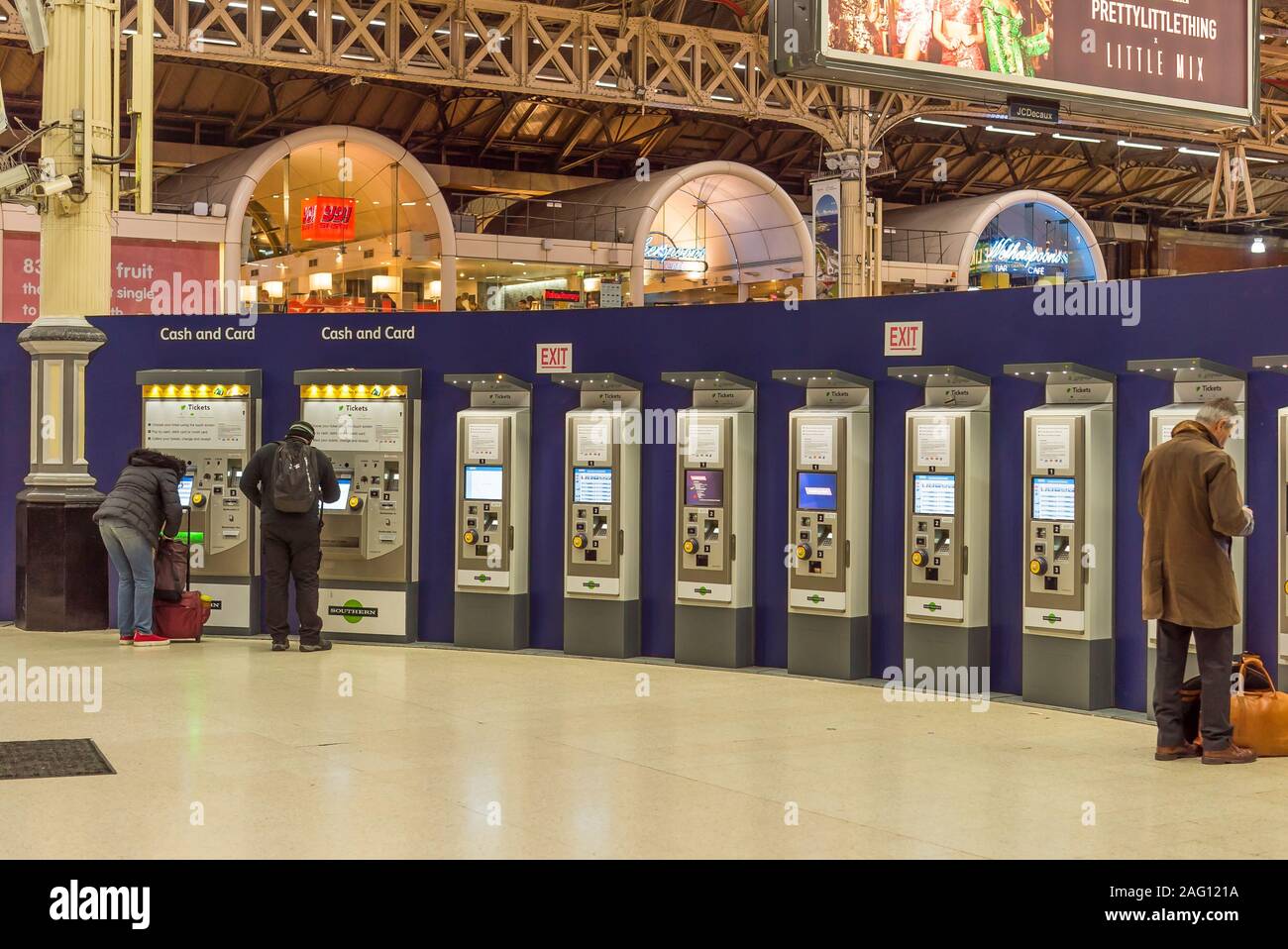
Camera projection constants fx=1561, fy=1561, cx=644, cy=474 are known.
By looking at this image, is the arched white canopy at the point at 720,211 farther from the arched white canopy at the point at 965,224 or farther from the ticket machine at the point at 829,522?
the ticket machine at the point at 829,522

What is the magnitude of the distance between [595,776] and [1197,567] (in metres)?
2.69

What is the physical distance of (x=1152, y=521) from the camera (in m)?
6.81

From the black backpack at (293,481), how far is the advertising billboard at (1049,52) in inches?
191

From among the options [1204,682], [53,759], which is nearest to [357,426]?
[53,759]

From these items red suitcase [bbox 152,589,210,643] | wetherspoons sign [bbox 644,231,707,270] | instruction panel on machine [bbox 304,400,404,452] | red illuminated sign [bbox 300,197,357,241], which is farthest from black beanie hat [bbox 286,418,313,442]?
wetherspoons sign [bbox 644,231,707,270]

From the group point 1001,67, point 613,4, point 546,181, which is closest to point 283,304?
point 613,4

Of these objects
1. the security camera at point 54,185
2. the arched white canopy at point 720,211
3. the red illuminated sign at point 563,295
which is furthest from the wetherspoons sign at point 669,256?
the security camera at point 54,185

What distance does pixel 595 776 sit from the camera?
255 inches

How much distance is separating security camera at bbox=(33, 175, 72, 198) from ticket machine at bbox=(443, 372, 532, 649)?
10.8 ft

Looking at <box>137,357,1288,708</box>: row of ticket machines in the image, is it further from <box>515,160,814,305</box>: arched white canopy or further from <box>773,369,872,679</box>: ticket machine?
<box>515,160,814,305</box>: arched white canopy

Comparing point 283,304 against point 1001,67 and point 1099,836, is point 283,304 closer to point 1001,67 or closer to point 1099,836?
point 1001,67

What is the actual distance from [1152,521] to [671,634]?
410cm

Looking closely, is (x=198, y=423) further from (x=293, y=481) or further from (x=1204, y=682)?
(x=1204, y=682)

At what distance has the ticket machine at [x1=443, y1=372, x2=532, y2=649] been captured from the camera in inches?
411
